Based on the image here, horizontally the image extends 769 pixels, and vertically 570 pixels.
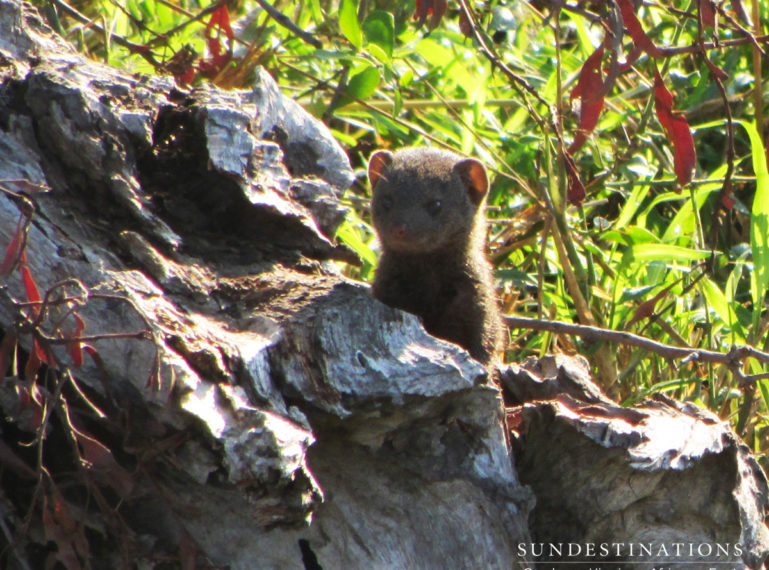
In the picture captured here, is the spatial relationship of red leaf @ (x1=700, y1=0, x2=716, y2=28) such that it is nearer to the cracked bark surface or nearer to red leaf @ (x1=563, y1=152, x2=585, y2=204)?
red leaf @ (x1=563, y1=152, x2=585, y2=204)

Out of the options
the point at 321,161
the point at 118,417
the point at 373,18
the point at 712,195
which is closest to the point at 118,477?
the point at 118,417

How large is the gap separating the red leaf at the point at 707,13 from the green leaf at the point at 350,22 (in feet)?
4.28

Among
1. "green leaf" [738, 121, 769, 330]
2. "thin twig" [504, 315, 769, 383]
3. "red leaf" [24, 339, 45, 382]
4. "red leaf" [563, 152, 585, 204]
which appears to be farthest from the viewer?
"green leaf" [738, 121, 769, 330]

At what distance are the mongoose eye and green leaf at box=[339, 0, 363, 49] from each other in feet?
Result: 1.89

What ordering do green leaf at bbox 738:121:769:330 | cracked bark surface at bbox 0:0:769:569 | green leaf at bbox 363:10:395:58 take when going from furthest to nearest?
green leaf at bbox 738:121:769:330 → green leaf at bbox 363:10:395:58 → cracked bark surface at bbox 0:0:769:569

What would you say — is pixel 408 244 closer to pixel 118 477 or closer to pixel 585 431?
pixel 585 431

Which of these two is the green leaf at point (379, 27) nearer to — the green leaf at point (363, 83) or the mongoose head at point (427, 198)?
the green leaf at point (363, 83)

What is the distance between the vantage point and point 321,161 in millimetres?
2604

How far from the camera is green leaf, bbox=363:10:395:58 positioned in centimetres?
287

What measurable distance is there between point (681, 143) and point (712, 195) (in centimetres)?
217

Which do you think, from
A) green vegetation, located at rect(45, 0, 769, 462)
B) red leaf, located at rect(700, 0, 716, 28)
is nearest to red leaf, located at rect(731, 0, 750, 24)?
red leaf, located at rect(700, 0, 716, 28)

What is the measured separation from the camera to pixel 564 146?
2.59 meters

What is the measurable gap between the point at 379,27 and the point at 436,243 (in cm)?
70

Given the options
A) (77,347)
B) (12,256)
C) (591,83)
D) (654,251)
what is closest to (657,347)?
(654,251)
